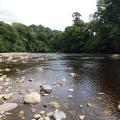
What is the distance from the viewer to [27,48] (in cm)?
10794

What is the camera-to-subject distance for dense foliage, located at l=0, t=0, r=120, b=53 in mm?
56938

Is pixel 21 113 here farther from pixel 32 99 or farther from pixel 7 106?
pixel 32 99

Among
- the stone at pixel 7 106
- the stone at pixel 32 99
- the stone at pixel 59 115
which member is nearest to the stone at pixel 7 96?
the stone at pixel 32 99

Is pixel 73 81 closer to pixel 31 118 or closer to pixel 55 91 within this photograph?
pixel 55 91

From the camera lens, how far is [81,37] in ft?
260

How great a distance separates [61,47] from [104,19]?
31.6 m

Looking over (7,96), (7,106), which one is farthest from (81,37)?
(7,106)

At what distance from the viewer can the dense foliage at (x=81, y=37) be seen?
56938mm

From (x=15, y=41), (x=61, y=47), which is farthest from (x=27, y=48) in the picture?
(x=61, y=47)

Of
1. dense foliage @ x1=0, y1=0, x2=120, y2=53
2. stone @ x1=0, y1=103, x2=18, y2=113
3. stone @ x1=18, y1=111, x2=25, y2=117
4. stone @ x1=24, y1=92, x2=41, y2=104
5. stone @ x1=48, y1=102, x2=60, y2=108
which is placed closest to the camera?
stone @ x1=18, y1=111, x2=25, y2=117

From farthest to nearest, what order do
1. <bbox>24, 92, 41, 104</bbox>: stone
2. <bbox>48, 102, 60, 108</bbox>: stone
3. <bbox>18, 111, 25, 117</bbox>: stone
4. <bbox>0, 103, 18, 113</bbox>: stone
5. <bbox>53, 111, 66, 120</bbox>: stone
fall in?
1. <bbox>24, 92, 41, 104</bbox>: stone
2. <bbox>48, 102, 60, 108</bbox>: stone
3. <bbox>0, 103, 18, 113</bbox>: stone
4. <bbox>18, 111, 25, 117</bbox>: stone
5. <bbox>53, 111, 66, 120</bbox>: stone

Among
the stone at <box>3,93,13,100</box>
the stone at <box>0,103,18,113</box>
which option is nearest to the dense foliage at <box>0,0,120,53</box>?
the stone at <box>3,93,13,100</box>

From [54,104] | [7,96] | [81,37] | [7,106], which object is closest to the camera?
[7,106]

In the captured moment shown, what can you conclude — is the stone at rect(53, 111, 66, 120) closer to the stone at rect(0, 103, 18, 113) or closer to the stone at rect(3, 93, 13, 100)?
the stone at rect(0, 103, 18, 113)
